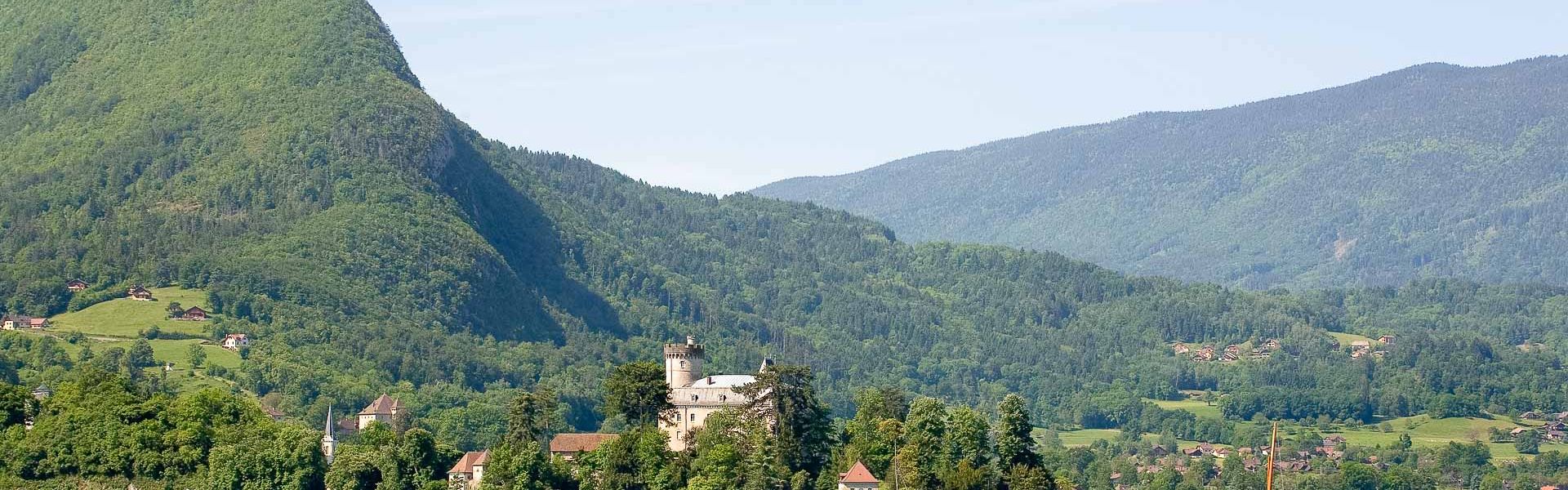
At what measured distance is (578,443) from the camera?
6412 inches

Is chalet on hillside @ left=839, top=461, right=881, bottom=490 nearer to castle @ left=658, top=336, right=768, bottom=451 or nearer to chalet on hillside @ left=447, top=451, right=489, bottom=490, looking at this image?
castle @ left=658, top=336, right=768, bottom=451

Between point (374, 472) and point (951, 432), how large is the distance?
110ft

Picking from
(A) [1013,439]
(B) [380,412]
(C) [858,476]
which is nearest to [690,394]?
(C) [858,476]

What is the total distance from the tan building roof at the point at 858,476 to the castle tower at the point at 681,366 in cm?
Answer: 1524

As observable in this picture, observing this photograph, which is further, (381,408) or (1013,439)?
(381,408)

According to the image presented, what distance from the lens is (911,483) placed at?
150m

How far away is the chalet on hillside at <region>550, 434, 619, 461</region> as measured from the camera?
16088cm

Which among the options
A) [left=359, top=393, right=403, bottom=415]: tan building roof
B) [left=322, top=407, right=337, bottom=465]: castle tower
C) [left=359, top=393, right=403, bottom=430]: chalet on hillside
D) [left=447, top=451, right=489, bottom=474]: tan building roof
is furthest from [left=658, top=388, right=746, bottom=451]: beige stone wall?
[left=359, top=393, right=403, bottom=415]: tan building roof

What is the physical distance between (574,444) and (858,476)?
20.2m

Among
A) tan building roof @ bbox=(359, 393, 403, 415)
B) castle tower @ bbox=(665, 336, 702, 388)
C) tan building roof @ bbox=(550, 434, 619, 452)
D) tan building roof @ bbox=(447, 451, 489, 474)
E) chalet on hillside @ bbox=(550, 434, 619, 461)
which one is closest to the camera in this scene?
tan building roof @ bbox=(447, 451, 489, 474)

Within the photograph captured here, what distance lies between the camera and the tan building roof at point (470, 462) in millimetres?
158500

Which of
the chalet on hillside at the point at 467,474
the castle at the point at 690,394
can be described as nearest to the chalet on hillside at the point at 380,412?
the chalet on hillside at the point at 467,474

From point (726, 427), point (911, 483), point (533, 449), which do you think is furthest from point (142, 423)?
point (911, 483)

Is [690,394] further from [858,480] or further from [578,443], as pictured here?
[858,480]
